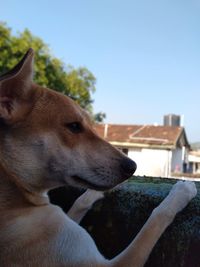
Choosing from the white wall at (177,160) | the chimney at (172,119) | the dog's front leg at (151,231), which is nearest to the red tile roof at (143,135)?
the white wall at (177,160)

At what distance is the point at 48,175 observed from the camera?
3311 millimetres

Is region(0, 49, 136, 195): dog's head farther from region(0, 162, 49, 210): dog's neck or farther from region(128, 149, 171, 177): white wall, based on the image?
region(128, 149, 171, 177): white wall

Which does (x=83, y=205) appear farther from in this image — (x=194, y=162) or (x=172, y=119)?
(x=172, y=119)

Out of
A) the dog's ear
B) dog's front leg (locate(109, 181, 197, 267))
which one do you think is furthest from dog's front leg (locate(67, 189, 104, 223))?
the dog's ear

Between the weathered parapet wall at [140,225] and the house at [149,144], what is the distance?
35.3 meters

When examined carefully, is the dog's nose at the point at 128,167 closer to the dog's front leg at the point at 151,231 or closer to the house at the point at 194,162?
the dog's front leg at the point at 151,231

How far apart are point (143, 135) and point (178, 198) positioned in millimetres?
39108

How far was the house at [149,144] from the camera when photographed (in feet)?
132

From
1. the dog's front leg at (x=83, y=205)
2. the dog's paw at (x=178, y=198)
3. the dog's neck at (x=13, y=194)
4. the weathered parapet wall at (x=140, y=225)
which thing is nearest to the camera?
the weathered parapet wall at (x=140, y=225)

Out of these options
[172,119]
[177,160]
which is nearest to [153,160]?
[177,160]

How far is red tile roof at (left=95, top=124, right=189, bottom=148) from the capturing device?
1603 inches

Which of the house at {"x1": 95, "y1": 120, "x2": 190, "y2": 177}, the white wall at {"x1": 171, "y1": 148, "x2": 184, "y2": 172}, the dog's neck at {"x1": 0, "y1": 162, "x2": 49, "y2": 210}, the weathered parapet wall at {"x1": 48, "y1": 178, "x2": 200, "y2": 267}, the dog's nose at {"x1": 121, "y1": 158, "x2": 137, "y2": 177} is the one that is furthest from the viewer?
the white wall at {"x1": 171, "y1": 148, "x2": 184, "y2": 172}

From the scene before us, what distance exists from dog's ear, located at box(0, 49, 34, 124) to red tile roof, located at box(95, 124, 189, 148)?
36532 millimetres

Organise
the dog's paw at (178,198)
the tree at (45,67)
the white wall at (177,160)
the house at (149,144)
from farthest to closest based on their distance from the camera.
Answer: the white wall at (177,160)
the house at (149,144)
the tree at (45,67)
the dog's paw at (178,198)
